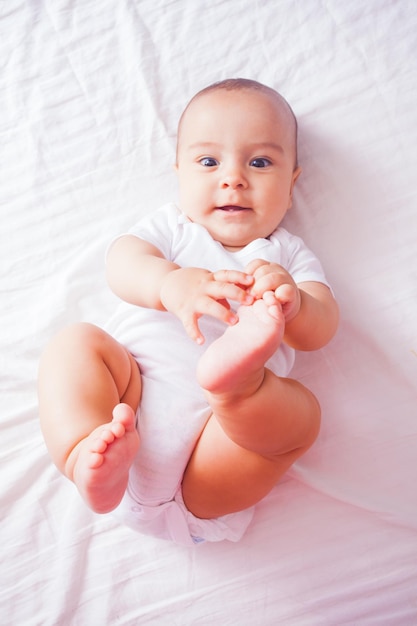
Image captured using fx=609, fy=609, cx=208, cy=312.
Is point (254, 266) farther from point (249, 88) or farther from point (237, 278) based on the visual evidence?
point (249, 88)

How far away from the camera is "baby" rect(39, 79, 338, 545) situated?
0.79m

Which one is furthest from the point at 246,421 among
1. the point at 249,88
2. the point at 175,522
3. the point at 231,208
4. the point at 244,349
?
the point at 249,88

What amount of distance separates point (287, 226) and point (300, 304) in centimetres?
33

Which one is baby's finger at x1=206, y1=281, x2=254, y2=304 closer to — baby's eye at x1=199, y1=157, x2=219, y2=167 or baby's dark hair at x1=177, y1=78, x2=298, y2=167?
baby's eye at x1=199, y1=157, x2=219, y2=167

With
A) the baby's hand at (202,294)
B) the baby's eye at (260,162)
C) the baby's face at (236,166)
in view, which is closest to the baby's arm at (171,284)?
the baby's hand at (202,294)

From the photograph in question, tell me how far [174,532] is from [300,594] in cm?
26

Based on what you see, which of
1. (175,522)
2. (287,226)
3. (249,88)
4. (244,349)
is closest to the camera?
(244,349)

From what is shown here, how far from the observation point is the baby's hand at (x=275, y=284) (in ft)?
2.57

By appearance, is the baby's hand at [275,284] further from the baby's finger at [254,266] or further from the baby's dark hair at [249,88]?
the baby's dark hair at [249,88]

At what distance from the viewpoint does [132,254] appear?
3.38 feet

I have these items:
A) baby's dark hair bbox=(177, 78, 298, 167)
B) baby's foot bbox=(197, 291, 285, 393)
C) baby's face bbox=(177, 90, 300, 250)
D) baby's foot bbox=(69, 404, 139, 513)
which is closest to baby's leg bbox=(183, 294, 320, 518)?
baby's foot bbox=(197, 291, 285, 393)

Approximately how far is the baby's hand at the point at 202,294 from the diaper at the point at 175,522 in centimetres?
32

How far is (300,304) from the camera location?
927 mm

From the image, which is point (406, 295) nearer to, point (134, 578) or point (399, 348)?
point (399, 348)
